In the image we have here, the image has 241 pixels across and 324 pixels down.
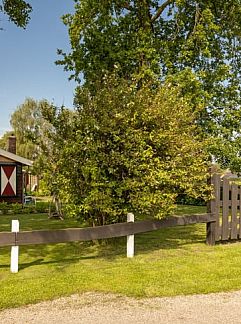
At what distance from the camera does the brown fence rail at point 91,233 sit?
626 centimetres

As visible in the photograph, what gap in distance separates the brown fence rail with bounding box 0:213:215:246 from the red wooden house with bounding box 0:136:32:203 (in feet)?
44.8

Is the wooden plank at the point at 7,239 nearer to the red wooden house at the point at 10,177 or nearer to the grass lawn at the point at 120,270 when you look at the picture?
the grass lawn at the point at 120,270

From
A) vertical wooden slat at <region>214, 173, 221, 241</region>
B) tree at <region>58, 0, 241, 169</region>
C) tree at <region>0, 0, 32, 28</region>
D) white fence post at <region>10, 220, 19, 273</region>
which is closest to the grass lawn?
white fence post at <region>10, 220, 19, 273</region>

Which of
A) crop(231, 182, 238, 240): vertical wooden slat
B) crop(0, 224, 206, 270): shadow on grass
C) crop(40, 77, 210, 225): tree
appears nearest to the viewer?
crop(0, 224, 206, 270): shadow on grass

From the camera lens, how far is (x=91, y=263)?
7.00 m

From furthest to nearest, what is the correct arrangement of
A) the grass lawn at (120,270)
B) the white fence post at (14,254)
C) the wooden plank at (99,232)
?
1. the wooden plank at (99,232)
2. the white fence post at (14,254)
3. the grass lawn at (120,270)

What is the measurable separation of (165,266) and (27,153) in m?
37.9

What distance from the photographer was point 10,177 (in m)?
20.8

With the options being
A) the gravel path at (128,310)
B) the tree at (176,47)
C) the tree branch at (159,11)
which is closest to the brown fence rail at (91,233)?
the gravel path at (128,310)

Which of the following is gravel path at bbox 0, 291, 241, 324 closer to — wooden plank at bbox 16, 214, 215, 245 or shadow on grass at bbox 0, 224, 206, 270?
wooden plank at bbox 16, 214, 215, 245

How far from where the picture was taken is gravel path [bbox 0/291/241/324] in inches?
164

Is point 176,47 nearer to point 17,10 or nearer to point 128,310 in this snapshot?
point 17,10

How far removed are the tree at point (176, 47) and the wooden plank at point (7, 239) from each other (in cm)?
1101

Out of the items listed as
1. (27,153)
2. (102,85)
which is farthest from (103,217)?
(27,153)
